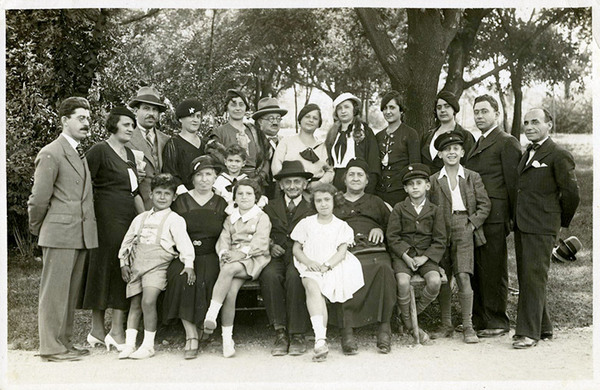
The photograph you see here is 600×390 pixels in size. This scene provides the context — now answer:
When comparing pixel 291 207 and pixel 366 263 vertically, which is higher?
pixel 291 207

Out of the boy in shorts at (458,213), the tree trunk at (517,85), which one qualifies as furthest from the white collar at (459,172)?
the tree trunk at (517,85)

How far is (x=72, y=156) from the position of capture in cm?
455

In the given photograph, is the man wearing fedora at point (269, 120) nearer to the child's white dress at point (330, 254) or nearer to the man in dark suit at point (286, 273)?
the man in dark suit at point (286, 273)

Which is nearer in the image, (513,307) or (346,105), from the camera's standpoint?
(346,105)

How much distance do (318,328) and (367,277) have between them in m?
0.60

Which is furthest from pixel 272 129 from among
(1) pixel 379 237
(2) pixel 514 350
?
(2) pixel 514 350

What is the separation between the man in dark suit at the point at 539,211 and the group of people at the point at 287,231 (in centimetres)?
1

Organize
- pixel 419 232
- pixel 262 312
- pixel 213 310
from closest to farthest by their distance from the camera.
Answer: pixel 213 310, pixel 419 232, pixel 262 312

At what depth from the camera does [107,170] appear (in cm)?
479

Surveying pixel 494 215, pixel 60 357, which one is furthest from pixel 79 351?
pixel 494 215

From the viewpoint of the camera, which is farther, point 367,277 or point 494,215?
point 494,215

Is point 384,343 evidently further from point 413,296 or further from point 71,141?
point 71,141

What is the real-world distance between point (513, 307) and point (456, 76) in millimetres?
3792

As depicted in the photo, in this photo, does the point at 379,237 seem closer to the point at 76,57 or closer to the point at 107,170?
the point at 107,170
